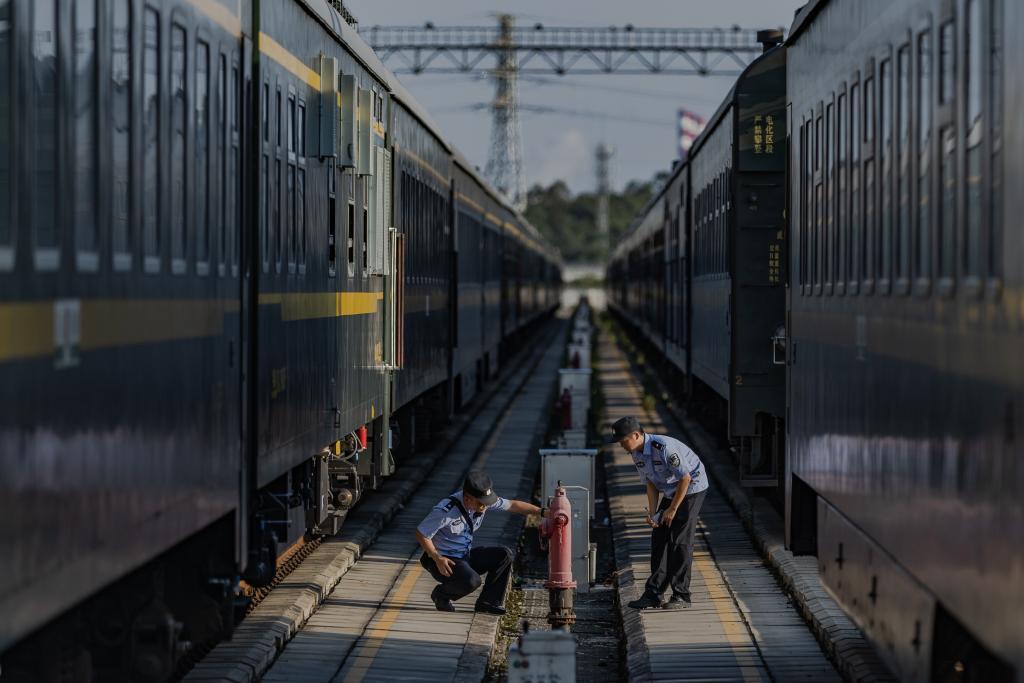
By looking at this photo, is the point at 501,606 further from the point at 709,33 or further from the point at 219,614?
the point at 709,33

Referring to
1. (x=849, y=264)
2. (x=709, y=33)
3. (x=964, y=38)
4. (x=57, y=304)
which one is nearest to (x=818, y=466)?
(x=849, y=264)

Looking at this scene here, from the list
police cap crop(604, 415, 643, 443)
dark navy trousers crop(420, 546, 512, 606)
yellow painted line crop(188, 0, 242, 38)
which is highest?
yellow painted line crop(188, 0, 242, 38)

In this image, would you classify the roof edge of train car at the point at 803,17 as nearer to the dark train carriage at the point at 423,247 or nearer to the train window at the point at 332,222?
the train window at the point at 332,222

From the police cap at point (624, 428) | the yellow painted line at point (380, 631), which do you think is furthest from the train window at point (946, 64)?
the police cap at point (624, 428)

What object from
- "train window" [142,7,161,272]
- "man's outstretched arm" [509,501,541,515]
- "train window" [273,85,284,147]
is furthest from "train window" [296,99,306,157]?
"train window" [142,7,161,272]

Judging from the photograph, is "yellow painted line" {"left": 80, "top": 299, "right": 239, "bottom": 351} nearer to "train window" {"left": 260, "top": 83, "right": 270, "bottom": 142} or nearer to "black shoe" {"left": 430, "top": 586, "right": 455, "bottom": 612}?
"train window" {"left": 260, "top": 83, "right": 270, "bottom": 142}

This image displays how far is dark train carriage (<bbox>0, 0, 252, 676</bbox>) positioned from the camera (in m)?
5.43

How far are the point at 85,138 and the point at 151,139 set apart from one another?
1.01 m

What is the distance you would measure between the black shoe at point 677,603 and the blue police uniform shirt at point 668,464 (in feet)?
2.42

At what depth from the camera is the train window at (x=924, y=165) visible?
6457mm

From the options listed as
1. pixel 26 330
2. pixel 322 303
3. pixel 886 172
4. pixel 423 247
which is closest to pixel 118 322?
pixel 26 330

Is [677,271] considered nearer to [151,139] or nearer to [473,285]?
[473,285]

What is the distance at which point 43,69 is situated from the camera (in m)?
5.72

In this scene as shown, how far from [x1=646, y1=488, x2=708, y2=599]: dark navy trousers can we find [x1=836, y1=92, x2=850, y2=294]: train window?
3385mm
